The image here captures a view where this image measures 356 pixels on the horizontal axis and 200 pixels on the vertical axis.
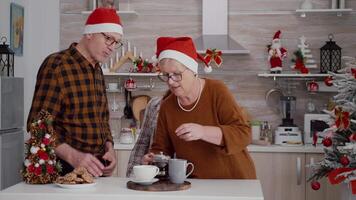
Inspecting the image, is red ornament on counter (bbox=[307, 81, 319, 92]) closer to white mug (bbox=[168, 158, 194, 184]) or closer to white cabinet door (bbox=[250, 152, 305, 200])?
white cabinet door (bbox=[250, 152, 305, 200])

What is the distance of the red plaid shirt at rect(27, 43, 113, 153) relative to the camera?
3203mm

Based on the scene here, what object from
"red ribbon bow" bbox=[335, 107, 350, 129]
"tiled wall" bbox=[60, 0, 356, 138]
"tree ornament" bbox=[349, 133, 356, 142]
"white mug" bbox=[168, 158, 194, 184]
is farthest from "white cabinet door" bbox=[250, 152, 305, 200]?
"white mug" bbox=[168, 158, 194, 184]

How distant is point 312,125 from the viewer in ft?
17.8

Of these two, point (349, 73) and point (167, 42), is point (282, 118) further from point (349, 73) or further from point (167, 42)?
point (167, 42)

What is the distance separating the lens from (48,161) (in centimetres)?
280

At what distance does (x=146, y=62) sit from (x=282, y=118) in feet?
4.40

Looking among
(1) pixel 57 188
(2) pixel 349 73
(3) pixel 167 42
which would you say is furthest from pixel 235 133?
(2) pixel 349 73

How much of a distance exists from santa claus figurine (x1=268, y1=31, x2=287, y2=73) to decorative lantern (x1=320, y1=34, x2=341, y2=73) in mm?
357

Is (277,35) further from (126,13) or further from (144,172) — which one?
(144,172)

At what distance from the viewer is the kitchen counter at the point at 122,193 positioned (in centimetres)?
253

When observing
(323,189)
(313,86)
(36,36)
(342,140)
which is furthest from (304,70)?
(36,36)

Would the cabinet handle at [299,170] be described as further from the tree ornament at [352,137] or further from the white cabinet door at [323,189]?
the tree ornament at [352,137]

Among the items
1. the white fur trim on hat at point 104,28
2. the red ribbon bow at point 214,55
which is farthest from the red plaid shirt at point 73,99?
the red ribbon bow at point 214,55

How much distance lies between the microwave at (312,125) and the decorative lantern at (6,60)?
2.54m
